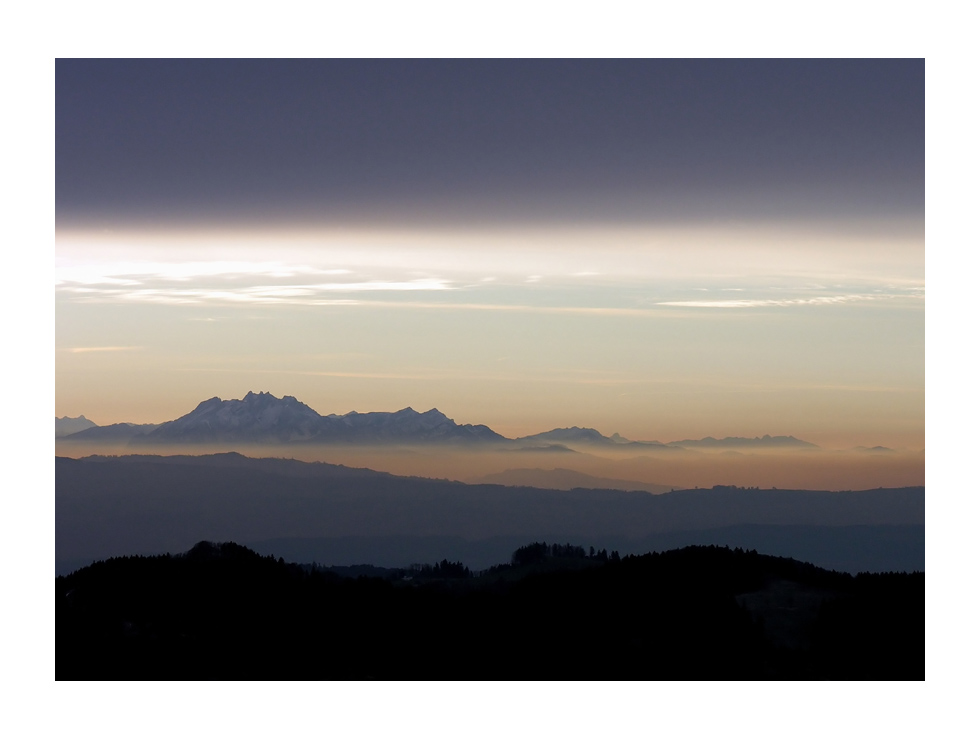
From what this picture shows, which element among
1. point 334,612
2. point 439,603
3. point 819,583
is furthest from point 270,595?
point 819,583

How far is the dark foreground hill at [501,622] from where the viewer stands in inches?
2063

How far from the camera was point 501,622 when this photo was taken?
60719mm

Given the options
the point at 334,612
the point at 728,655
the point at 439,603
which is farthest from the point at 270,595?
the point at 728,655

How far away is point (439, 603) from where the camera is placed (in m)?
63.8

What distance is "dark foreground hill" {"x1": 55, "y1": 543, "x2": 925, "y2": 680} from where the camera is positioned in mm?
52406

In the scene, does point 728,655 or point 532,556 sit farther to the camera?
point 532,556

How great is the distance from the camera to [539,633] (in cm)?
5925
